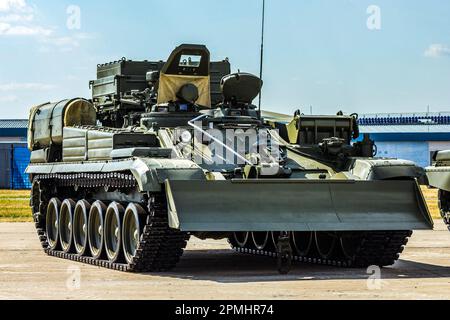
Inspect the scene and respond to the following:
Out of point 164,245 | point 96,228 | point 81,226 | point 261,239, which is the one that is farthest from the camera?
point 261,239

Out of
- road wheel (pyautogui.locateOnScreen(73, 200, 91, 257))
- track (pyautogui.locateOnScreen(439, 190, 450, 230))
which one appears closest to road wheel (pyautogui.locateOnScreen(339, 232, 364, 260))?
road wheel (pyautogui.locateOnScreen(73, 200, 91, 257))

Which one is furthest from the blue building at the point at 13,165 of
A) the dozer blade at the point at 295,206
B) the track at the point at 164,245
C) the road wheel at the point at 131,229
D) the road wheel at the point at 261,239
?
the dozer blade at the point at 295,206

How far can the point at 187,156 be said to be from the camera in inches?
736

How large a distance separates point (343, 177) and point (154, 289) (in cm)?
451

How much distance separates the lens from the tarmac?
581 inches

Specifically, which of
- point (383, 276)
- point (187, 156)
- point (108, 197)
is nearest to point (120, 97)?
point (108, 197)

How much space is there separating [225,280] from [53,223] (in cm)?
759

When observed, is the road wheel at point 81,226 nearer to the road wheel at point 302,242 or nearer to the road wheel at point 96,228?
the road wheel at point 96,228

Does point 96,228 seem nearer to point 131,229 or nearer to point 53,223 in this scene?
point 131,229

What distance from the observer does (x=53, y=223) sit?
2356 cm

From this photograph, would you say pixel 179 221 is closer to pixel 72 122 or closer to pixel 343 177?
pixel 343 177

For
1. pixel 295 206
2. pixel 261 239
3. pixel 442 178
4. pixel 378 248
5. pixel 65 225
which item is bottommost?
pixel 261 239

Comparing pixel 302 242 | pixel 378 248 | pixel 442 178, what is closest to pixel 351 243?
pixel 378 248

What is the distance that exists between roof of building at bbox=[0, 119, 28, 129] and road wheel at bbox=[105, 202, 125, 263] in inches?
2256
